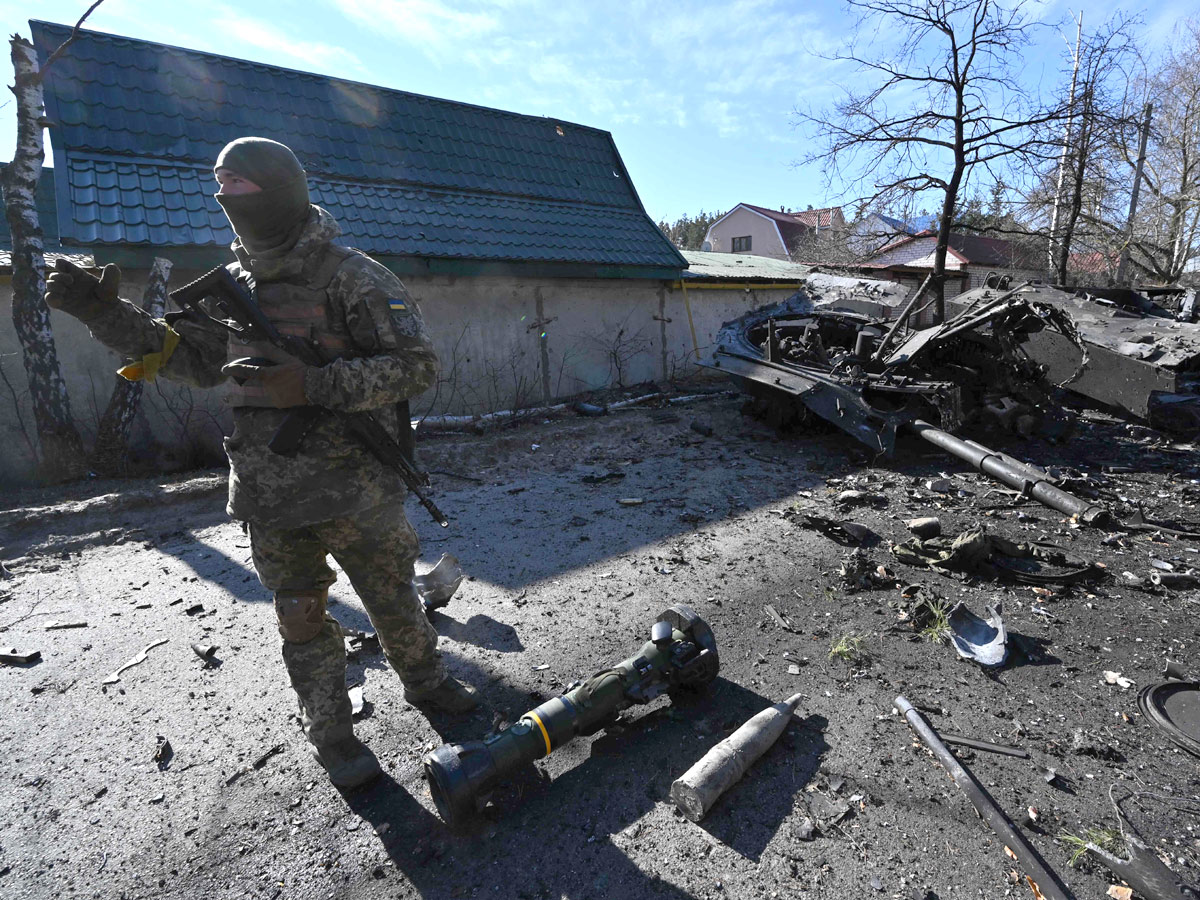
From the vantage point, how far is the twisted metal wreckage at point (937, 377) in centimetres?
588

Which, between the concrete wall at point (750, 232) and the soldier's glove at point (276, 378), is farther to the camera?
the concrete wall at point (750, 232)

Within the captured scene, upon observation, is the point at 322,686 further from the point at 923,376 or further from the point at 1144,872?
the point at 923,376

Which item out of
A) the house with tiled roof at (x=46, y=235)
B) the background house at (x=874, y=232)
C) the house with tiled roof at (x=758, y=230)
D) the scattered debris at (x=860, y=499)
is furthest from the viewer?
the house with tiled roof at (x=758, y=230)

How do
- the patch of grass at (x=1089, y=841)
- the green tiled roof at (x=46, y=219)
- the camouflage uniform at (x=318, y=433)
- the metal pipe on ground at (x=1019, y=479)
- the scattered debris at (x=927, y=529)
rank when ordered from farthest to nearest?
the green tiled roof at (x=46, y=219) < the metal pipe on ground at (x=1019, y=479) < the scattered debris at (x=927, y=529) < the camouflage uniform at (x=318, y=433) < the patch of grass at (x=1089, y=841)

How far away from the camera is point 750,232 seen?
3588 cm

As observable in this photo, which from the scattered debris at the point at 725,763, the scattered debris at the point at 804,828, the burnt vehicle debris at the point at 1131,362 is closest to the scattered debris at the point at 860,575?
the scattered debris at the point at 725,763

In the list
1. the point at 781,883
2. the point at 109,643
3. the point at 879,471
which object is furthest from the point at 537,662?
the point at 879,471

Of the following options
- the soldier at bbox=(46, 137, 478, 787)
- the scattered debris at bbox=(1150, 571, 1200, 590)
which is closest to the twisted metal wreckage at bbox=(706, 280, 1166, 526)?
the scattered debris at bbox=(1150, 571, 1200, 590)

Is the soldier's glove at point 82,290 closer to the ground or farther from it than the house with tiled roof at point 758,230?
closer to the ground

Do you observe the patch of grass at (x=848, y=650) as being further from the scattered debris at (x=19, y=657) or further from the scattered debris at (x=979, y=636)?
the scattered debris at (x=19, y=657)

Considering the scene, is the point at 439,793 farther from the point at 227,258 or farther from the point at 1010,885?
the point at 227,258

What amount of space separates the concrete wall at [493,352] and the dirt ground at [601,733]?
202cm

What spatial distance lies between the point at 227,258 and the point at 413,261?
6.98ft

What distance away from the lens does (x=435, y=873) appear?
6.19ft
